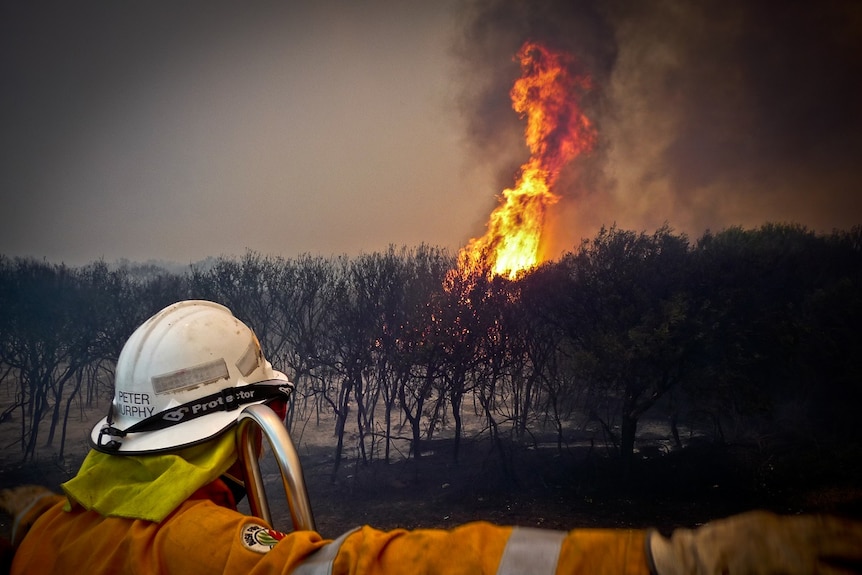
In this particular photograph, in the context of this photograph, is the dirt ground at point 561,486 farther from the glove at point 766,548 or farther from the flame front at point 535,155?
the glove at point 766,548

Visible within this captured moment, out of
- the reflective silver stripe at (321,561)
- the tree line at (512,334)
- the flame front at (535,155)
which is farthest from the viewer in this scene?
the flame front at (535,155)

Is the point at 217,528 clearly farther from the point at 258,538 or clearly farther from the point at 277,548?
the point at 277,548

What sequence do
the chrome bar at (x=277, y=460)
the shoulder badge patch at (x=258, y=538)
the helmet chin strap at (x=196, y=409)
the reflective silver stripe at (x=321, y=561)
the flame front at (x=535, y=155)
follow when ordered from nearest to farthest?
the reflective silver stripe at (x=321, y=561)
the shoulder badge patch at (x=258, y=538)
the chrome bar at (x=277, y=460)
the helmet chin strap at (x=196, y=409)
the flame front at (x=535, y=155)

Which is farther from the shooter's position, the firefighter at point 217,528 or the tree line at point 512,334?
the tree line at point 512,334

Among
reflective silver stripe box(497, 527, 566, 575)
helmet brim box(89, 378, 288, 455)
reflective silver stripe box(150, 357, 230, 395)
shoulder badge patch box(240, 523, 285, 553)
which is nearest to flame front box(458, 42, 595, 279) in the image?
reflective silver stripe box(150, 357, 230, 395)

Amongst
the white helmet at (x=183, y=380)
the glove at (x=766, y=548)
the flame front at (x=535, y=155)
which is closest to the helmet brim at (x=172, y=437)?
the white helmet at (x=183, y=380)

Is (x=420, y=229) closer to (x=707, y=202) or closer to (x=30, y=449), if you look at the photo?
(x=707, y=202)

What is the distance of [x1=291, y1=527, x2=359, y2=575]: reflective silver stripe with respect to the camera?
0.84 m

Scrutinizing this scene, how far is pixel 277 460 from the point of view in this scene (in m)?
1.27

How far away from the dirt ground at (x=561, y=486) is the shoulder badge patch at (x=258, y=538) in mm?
4012

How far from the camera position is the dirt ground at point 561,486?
161 inches

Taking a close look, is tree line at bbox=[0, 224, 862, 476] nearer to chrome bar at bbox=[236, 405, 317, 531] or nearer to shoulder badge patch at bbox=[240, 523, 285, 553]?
chrome bar at bbox=[236, 405, 317, 531]

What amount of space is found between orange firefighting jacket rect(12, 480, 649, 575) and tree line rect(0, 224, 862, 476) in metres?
→ 3.98

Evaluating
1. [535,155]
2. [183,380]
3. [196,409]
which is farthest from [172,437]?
[535,155]
